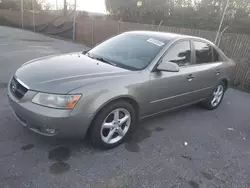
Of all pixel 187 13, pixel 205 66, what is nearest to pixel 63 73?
pixel 205 66

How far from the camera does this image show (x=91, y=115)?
2498 millimetres

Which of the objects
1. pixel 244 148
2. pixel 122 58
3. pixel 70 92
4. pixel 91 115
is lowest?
pixel 244 148

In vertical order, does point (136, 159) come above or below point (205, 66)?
below

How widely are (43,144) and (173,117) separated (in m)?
2.51

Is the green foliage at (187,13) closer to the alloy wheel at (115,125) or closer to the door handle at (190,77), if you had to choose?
the door handle at (190,77)

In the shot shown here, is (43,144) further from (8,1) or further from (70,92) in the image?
(8,1)

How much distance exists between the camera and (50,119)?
2.31 m

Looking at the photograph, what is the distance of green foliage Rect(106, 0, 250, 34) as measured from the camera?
1348 cm

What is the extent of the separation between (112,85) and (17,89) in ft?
3.95

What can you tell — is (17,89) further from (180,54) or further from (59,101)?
(180,54)

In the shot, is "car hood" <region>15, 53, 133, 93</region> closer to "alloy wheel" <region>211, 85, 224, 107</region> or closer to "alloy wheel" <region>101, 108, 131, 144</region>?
"alloy wheel" <region>101, 108, 131, 144</region>

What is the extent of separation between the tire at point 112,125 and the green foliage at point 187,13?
40.2ft

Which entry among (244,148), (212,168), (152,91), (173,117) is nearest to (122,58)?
(152,91)

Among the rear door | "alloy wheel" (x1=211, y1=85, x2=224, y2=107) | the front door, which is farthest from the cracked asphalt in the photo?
"alloy wheel" (x1=211, y1=85, x2=224, y2=107)
